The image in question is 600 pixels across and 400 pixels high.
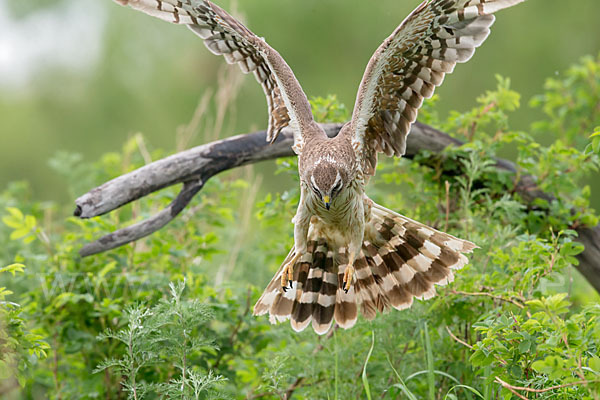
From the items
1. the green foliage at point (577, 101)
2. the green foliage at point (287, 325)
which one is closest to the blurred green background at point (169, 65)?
the green foliage at point (577, 101)

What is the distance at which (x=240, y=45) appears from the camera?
166 inches

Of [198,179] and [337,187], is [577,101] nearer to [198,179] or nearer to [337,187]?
[337,187]

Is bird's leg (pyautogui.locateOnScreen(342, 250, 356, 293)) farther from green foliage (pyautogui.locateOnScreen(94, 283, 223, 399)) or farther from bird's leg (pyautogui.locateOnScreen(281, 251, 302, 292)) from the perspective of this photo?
green foliage (pyautogui.locateOnScreen(94, 283, 223, 399))

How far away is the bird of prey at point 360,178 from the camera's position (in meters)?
3.56

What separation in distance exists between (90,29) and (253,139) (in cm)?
1338

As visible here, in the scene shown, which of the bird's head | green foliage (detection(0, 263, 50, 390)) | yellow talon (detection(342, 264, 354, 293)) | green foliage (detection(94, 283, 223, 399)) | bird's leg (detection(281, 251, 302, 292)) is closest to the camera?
green foliage (detection(0, 263, 50, 390))

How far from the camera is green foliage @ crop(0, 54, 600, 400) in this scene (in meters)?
3.42

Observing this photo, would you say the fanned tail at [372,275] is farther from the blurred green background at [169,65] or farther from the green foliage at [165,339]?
the blurred green background at [169,65]

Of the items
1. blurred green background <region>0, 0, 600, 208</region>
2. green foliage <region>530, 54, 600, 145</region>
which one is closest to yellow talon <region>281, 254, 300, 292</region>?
green foliage <region>530, 54, 600, 145</region>

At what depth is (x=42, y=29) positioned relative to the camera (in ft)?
51.9

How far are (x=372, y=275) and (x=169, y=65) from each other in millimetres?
12264

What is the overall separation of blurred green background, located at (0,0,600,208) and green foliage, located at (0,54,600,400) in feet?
20.3

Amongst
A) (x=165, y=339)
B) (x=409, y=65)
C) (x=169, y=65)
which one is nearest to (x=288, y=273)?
(x=165, y=339)

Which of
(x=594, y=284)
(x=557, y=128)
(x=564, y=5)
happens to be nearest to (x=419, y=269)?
(x=594, y=284)
